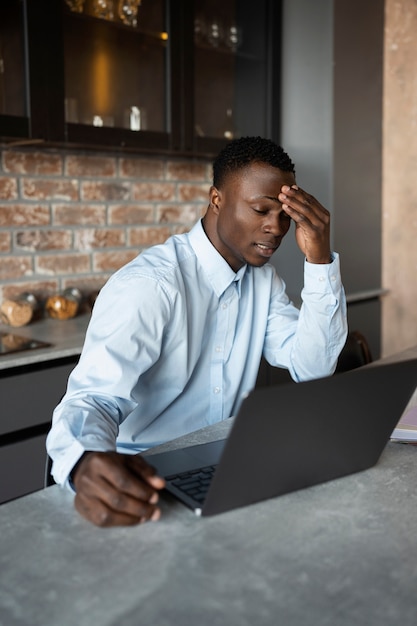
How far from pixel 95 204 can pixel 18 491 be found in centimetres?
127

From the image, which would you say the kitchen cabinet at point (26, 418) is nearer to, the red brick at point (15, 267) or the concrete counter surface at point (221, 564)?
the red brick at point (15, 267)

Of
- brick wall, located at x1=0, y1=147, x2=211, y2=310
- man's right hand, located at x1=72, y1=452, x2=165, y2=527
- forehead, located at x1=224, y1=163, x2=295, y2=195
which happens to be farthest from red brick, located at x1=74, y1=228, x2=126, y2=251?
man's right hand, located at x1=72, y1=452, x2=165, y2=527

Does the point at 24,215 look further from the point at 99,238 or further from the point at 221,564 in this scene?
the point at 221,564

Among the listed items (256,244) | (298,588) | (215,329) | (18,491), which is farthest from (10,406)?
(298,588)

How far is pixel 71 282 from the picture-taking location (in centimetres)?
283

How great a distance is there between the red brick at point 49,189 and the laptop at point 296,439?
1785mm

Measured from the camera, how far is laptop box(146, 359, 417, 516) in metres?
0.81

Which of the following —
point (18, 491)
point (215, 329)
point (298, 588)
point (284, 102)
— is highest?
point (284, 102)

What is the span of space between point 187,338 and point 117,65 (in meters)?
1.58

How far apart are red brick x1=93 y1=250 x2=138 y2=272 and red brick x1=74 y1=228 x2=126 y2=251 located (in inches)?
1.3

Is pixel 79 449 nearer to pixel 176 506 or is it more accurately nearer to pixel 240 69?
pixel 176 506

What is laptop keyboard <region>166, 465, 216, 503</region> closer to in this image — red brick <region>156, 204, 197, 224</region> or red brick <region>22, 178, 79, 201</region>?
red brick <region>22, 178, 79, 201</region>

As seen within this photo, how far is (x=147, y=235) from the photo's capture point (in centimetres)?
309

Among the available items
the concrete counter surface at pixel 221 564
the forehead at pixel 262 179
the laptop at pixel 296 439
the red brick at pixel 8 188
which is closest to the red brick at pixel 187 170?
the red brick at pixel 8 188
